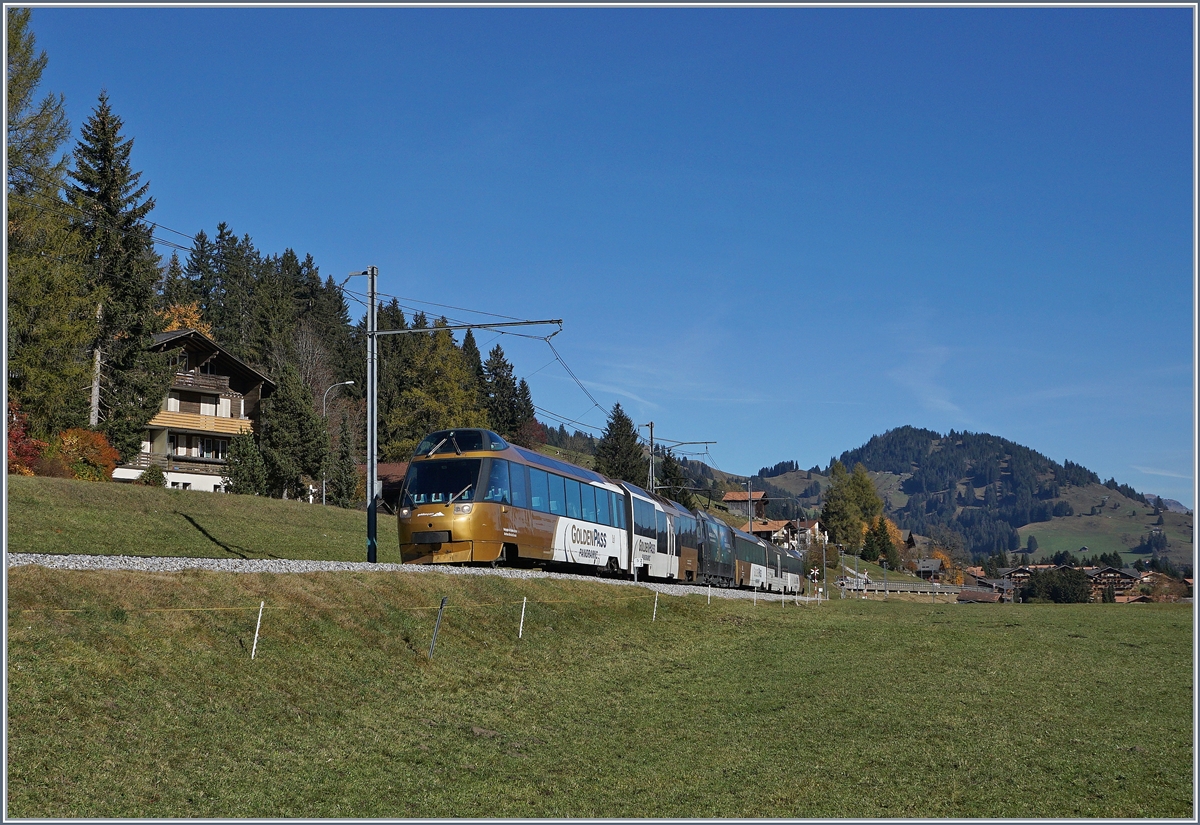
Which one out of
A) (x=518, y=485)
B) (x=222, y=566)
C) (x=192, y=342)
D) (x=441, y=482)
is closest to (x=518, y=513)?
(x=518, y=485)

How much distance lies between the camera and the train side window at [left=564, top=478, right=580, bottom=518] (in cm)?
3356

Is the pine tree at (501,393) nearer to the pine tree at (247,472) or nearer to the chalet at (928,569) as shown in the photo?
the pine tree at (247,472)

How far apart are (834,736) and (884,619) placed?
82.3 feet

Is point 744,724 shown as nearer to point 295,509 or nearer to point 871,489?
point 295,509

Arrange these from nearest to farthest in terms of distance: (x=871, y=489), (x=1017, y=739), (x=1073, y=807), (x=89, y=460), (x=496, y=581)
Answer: (x=1073, y=807) → (x=1017, y=739) → (x=496, y=581) → (x=89, y=460) → (x=871, y=489)

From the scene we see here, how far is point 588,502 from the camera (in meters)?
35.5

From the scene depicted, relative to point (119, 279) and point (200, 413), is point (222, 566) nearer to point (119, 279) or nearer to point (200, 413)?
point (119, 279)

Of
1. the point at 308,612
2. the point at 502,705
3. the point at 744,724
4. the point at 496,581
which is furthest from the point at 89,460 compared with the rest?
the point at 744,724

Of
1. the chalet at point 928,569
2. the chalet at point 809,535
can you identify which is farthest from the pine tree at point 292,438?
the chalet at point 928,569

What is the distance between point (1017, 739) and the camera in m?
15.4

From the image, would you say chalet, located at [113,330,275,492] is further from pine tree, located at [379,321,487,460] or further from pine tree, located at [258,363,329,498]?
pine tree, located at [379,321,487,460]

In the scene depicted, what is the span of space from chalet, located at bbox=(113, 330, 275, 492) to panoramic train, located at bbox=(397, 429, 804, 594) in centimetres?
3787

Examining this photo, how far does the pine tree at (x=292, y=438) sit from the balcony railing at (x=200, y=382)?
29.5 feet

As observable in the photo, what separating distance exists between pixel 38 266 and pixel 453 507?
79.4 feet
